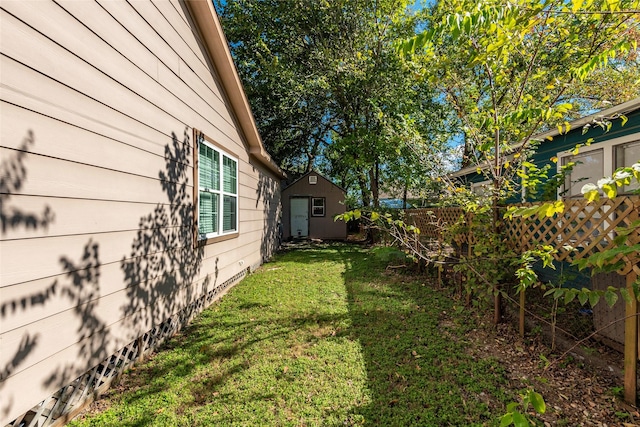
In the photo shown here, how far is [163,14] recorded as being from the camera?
3.42 m

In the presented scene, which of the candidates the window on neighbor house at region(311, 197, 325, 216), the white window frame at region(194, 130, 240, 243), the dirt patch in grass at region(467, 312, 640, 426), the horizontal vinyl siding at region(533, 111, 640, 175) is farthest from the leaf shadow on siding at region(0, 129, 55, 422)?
the window on neighbor house at region(311, 197, 325, 216)

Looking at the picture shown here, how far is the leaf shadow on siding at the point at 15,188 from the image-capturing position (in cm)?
176

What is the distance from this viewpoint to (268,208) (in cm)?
900

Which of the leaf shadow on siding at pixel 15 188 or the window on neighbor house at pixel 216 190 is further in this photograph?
the window on neighbor house at pixel 216 190

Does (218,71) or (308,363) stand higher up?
(218,71)

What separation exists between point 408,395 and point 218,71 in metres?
5.45

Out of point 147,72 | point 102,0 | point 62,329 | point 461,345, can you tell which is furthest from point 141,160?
point 461,345

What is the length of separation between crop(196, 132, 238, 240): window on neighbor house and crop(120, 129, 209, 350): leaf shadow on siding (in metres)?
0.35

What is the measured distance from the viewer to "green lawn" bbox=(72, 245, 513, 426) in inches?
90.4

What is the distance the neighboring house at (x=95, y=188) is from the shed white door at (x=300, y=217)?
10913mm

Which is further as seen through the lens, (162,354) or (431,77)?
(431,77)

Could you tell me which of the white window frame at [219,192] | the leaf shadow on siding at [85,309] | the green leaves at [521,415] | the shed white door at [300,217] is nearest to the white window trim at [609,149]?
the green leaves at [521,415]

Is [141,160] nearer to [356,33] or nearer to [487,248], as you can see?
[487,248]

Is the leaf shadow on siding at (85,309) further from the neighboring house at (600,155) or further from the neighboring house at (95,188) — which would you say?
the neighboring house at (600,155)
